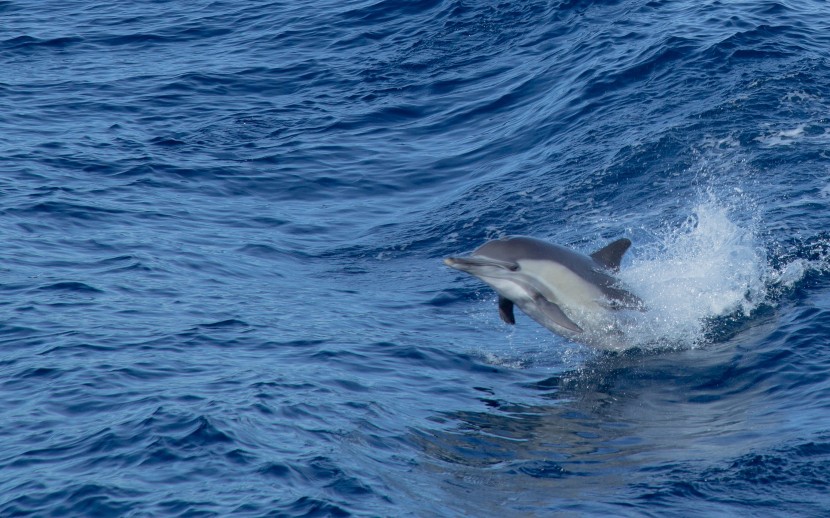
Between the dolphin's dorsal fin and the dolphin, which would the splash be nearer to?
the dolphin's dorsal fin

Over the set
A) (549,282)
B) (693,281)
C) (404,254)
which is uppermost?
(549,282)

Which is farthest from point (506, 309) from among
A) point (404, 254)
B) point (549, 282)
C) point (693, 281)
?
point (404, 254)

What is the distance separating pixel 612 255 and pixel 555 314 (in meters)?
1.19

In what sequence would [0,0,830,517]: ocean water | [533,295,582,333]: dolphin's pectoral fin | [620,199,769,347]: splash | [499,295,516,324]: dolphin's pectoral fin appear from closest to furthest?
1. [0,0,830,517]: ocean water
2. [533,295,582,333]: dolphin's pectoral fin
3. [499,295,516,324]: dolphin's pectoral fin
4. [620,199,769,347]: splash

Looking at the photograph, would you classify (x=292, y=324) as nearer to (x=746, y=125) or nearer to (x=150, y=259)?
(x=150, y=259)

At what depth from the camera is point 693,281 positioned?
50.2 feet

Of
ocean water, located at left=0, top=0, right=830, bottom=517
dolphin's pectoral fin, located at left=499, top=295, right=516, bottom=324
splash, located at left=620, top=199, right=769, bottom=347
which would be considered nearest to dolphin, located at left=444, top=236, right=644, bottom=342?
dolphin's pectoral fin, located at left=499, top=295, right=516, bottom=324

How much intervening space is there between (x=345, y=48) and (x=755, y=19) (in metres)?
10.3

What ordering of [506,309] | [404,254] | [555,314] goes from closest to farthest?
[555,314]
[506,309]
[404,254]

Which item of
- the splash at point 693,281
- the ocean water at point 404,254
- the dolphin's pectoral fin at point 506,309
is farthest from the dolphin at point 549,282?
the ocean water at point 404,254

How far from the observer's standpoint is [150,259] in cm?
Answer: 1745

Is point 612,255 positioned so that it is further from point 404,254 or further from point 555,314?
point 404,254

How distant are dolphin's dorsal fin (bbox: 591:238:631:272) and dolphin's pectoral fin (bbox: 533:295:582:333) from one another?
2.98 ft

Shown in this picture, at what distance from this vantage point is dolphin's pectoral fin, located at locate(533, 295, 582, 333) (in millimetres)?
12859
